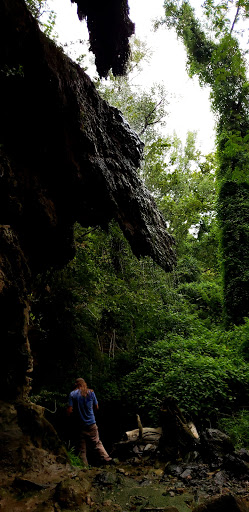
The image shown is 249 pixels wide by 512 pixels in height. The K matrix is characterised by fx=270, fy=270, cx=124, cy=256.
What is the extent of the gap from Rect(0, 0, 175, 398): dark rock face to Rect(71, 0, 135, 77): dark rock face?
198 mm

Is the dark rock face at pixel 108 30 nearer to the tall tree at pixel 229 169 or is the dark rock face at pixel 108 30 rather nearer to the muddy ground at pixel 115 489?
the tall tree at pixel 229 169

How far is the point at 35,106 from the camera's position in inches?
211

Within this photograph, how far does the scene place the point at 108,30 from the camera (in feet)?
23.2

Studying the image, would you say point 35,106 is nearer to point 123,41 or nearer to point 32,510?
point 123,41

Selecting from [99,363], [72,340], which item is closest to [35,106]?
[72,340]

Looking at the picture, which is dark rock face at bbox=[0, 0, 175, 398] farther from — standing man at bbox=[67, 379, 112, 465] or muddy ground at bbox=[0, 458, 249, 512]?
muddy ground at bbox=[0, 458, 249, 512]

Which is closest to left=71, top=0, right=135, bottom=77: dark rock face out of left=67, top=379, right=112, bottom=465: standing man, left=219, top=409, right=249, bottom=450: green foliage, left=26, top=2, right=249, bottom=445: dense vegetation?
left=26, top=2, right=249, bottom=445: dense vegetation

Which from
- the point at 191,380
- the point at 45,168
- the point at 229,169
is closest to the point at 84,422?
the point at 191,380

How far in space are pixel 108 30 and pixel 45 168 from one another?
418 cm

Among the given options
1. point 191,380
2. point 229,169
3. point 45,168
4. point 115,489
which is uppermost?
point 229,169

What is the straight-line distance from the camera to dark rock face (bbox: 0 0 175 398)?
4660 mm

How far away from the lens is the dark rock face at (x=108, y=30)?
675 centimetres

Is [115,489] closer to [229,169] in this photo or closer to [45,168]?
[45,168]

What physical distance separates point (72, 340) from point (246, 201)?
1059 cm
